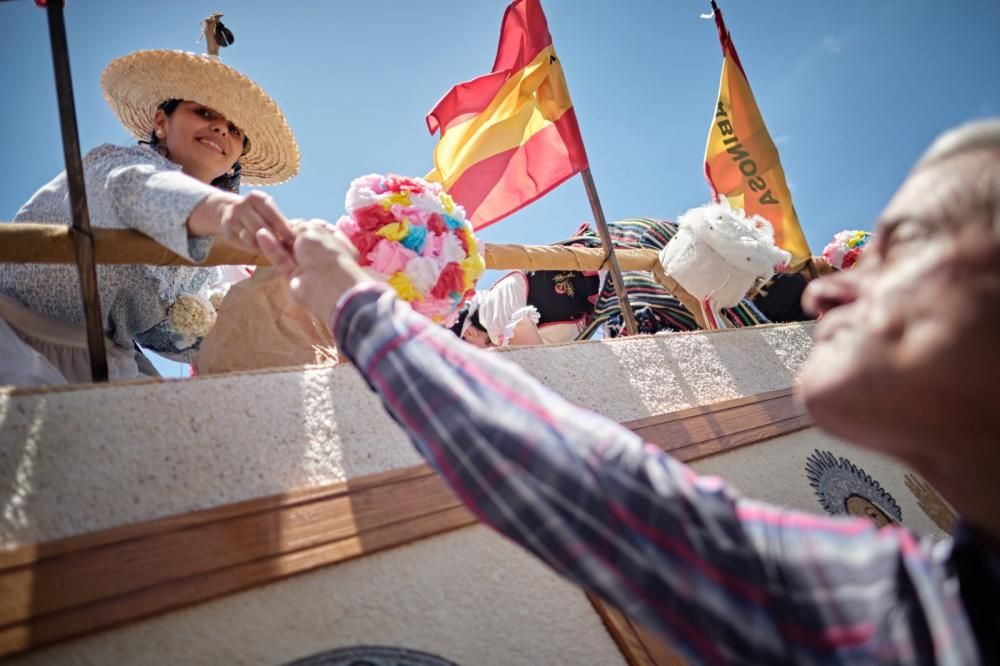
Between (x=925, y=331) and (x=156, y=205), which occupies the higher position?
(x=156, y=205)

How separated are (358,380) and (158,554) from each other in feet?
1.70

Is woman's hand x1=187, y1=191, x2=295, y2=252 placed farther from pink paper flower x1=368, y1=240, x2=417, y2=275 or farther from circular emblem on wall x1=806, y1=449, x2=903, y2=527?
circular emblem on wall x1=806, y1=449, x2=903, y2=527

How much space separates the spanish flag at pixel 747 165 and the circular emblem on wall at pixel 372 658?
300cm

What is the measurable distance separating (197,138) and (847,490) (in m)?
2.37

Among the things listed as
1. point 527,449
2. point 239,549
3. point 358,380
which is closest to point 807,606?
point 527,449

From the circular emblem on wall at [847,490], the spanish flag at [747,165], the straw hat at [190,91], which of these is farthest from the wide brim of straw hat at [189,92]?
the spanish flag at [747,165]

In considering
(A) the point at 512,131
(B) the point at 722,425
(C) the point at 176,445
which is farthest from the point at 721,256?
(C) the point at 176,445

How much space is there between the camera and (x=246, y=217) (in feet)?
2.82

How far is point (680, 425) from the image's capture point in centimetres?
159

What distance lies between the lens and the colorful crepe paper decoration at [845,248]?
3984 millimetres

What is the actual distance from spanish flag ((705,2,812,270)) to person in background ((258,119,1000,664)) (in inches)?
112

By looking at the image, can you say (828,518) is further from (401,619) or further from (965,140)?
(401,619)

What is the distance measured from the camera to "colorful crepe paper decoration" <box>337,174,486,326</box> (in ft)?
4.38

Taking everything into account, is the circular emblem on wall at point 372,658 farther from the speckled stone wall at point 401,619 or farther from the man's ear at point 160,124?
the man's ear at point 160,124
